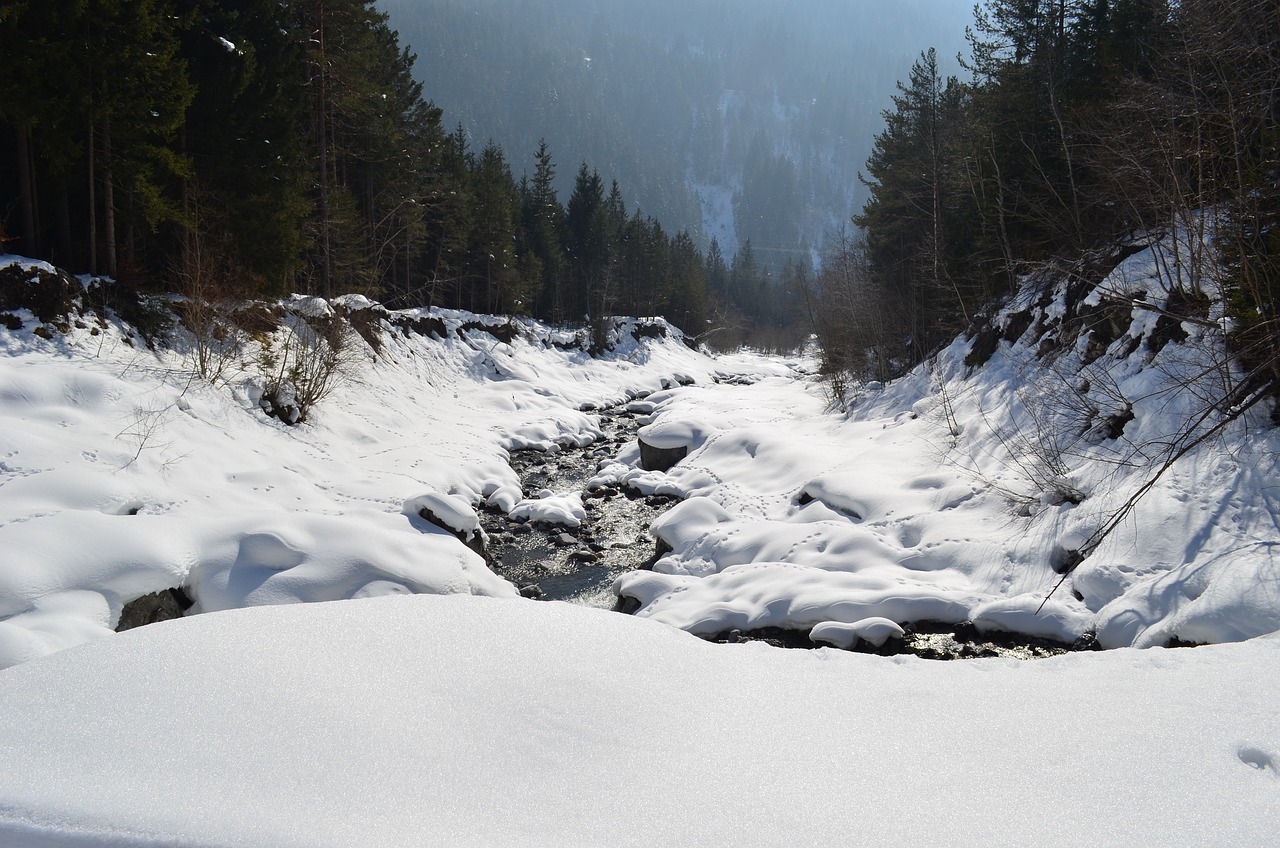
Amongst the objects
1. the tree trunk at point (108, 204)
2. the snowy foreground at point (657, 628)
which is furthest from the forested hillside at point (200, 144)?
the snowy foreground at point (657, 628)

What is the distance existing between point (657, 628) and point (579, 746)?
183 cm

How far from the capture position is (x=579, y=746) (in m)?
3.05

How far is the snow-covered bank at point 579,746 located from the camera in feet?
8.01

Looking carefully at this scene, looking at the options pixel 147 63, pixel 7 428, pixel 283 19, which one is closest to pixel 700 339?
pixel 283 19

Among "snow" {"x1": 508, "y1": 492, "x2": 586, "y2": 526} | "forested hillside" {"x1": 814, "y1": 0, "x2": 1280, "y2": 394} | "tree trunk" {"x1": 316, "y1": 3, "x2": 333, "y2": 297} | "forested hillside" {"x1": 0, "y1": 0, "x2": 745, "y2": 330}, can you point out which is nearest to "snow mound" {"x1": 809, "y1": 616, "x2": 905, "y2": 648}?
"forested hillside" {"x1": 814, "y1": 0, "x2": 1280, "y2": 394}

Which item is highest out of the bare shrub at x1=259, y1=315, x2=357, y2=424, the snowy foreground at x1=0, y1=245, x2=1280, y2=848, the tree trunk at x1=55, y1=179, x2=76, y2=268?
the tree trunk at x1=55, y1=179, x2=76, y2=268

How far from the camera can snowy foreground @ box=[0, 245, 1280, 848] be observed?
2.57 meters

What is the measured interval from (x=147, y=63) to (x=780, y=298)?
99.3 metres

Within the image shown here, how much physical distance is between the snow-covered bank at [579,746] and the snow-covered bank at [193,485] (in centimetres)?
247

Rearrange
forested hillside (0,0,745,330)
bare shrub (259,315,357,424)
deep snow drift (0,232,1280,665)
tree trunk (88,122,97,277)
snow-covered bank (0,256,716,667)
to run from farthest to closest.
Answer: bare shrub (259,315,357,424) < tree trunk (88,122,97,277) < forested hillside (0,0,745,330) < deep snow drift (0,232,1280,665) < snow-covered bank (0,256,716,667)

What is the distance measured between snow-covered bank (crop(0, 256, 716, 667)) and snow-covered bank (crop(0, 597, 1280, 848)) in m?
2.47

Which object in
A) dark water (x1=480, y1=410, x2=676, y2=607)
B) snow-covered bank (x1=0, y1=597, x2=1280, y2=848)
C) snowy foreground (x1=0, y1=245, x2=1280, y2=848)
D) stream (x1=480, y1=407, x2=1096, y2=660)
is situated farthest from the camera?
dark water (x1=480, y1=410, x2=676, y2=607)

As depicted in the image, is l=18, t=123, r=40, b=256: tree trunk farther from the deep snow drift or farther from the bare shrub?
the bare shrub

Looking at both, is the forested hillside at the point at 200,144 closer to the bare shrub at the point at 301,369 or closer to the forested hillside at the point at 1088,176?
the bare shrub at the point at 301,369
